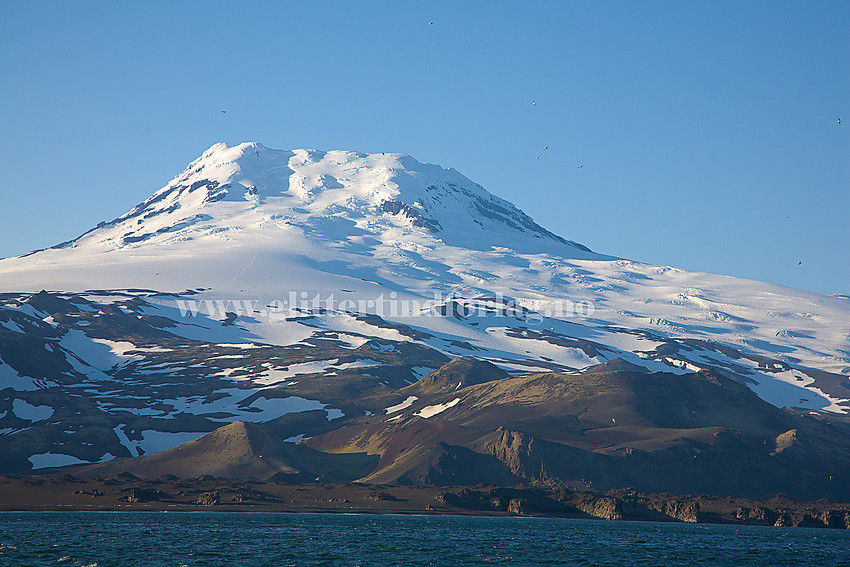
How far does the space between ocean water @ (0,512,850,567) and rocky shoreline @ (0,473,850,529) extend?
3.67 meters

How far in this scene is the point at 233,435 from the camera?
174 meters

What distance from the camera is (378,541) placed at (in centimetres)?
9606

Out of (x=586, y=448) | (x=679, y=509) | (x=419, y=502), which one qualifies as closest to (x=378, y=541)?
(x=419, y=502)

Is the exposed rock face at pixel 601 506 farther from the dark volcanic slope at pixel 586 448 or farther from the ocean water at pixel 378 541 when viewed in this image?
the dark volcanic slope at pixel 586 448

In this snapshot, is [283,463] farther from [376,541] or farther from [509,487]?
[376,541]

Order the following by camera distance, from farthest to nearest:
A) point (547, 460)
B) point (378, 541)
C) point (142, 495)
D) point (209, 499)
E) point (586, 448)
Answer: point (586, 448), point (547, 460), point (209, 499), point (142, 495), point (378, 541)

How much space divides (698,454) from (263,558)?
98.6m

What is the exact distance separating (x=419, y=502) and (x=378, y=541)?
41428mm

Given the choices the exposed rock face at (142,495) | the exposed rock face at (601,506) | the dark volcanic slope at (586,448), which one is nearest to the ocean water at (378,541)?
the exposed rock face at (601,506)

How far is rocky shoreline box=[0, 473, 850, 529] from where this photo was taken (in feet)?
426

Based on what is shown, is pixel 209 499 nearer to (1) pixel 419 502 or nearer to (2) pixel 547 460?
(1) pixel 419 502

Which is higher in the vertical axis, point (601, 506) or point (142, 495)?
point (142, 495)

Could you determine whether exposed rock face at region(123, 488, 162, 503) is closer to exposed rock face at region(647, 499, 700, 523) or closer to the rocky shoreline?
the rocky shoreline

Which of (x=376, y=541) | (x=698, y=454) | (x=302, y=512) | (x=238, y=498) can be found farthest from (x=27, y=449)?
(x=698, y=454)
